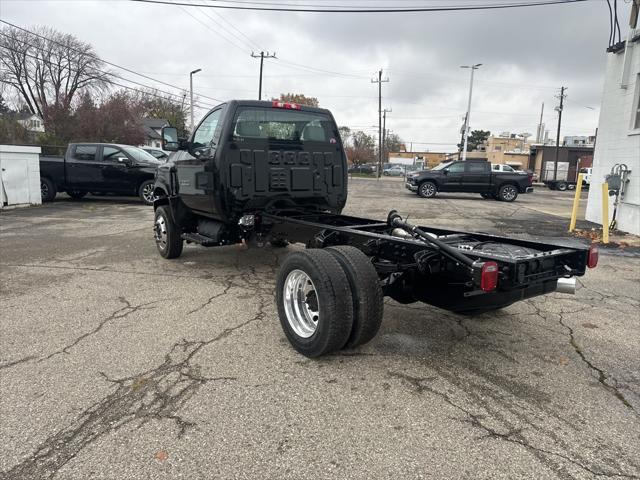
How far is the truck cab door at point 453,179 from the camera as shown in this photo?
21141 millimetres

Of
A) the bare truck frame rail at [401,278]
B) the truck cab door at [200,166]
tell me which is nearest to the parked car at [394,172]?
the truck cab door at [200,166]

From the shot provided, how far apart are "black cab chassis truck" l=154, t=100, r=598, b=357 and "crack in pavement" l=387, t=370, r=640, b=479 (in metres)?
0.49

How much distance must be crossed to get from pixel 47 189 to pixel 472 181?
16.9 m

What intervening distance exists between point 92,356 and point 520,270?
10.5 feet

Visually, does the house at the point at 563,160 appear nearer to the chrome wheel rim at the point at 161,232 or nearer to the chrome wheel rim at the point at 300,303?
the chrome wheel rim at the point at 161,232

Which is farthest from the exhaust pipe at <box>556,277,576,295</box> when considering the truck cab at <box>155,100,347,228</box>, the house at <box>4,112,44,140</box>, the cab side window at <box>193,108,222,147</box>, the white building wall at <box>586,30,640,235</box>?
the house at <box>4,112,44,140</box>

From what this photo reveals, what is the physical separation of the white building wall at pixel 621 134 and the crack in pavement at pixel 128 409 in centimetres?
1006

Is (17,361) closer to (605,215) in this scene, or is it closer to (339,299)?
(339,299)

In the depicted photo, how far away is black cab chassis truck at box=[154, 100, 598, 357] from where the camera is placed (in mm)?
3285

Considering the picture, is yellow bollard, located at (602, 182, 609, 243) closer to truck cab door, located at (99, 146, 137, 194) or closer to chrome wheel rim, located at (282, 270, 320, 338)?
chrome wheel rim, located at (282, 270, 320, 338)

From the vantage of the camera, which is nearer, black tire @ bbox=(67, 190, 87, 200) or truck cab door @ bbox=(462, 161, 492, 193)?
black tire @ bbox=(67, 190, 87, 200)

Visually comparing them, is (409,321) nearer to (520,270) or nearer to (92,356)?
(520,270)

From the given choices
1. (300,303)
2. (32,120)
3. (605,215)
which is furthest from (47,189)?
(32,120)

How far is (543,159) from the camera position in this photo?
47719 mm
